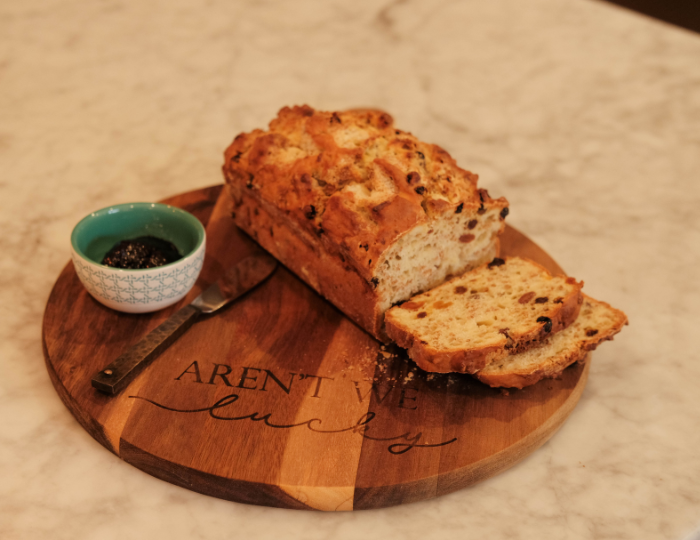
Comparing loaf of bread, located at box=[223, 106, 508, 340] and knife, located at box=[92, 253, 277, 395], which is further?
loaf of bread, located at box=[223, 106, 508, 340]

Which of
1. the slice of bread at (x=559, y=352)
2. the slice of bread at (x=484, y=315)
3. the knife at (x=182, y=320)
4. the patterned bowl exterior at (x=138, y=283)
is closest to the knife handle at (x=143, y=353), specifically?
the knife at (x=182, y=320)

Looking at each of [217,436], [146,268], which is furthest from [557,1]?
[217,436]

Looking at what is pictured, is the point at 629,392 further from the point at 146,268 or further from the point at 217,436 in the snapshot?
the point at 146,268

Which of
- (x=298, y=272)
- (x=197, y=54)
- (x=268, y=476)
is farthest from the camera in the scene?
(x=197, y=54)

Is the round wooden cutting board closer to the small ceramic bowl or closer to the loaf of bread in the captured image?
the small ceramic bowl

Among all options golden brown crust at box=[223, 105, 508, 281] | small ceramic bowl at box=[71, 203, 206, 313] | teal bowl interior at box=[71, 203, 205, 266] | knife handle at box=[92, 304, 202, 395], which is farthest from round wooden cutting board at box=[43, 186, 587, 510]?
golden brown crust at box=[223, 105, 508, 281]

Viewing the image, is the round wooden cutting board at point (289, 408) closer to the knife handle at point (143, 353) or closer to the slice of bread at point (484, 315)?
the knife handle at point (143, 353)
